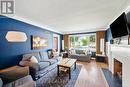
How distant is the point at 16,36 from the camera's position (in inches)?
130

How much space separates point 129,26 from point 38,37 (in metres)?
3.96

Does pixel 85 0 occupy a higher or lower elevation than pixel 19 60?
higher

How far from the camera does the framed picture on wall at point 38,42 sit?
417 centimetres

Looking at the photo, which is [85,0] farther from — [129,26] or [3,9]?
[3,9]

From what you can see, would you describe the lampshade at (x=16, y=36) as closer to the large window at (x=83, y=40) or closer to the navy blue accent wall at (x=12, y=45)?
the navy blue accent wall at (x=12, y=45)

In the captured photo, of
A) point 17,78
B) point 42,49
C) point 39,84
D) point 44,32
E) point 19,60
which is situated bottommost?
point 39,84

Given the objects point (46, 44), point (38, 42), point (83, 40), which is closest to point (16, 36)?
point (38, 42)

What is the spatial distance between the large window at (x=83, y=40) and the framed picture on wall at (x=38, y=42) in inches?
128

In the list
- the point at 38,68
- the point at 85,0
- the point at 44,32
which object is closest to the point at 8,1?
the point at 85,0

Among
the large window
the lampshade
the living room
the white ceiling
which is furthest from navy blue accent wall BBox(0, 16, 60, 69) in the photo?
the large window

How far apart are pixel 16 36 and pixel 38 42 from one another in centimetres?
135

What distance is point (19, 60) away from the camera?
345 cm

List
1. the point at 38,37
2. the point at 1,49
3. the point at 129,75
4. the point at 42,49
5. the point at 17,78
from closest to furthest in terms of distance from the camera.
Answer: the point at 129,75, the point at 17,78, the point at 1,49, the point at 38,37, the point at 42,49

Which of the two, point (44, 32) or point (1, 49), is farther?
point (44, 32)
